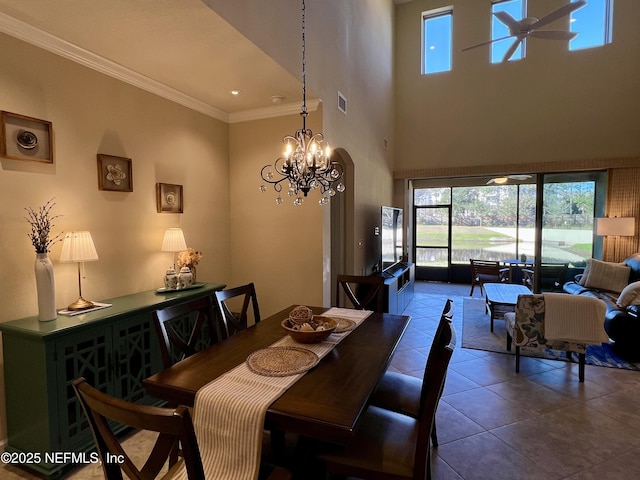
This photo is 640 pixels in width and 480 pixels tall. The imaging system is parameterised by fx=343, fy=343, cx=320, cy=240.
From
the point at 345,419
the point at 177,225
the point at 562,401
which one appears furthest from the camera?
the point at 177,225

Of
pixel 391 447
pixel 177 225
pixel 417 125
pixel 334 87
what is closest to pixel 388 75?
pixel 417 125

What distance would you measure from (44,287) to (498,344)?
181 inches

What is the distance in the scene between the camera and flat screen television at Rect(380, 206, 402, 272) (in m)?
5.45

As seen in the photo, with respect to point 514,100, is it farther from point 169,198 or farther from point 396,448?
point 396,448

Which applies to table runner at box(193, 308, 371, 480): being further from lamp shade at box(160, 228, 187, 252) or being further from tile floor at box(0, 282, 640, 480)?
lamp shade at box(160, 228, 187, 252)

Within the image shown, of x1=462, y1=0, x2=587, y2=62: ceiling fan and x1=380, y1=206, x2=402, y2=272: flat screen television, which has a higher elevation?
x1=462, y1=0, x2=587, y2=62: ceiling fan

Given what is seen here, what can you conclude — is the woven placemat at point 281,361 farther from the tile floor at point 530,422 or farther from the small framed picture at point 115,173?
the small framed picture at point 115,173

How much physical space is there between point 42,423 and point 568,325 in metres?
4.16

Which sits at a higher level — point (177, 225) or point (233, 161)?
point (233, 161)

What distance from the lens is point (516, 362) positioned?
3.50 m

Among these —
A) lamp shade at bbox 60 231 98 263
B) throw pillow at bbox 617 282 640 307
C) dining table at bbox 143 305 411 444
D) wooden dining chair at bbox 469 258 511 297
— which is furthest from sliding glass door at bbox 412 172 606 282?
lamp shade at bbox 60 231 98 263

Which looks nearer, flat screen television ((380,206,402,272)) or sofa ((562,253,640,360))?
sofa ((562,253,640,360))

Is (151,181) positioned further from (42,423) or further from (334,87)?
(334,87)

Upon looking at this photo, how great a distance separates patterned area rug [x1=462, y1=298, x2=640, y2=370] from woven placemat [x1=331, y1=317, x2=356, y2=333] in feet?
8.21
